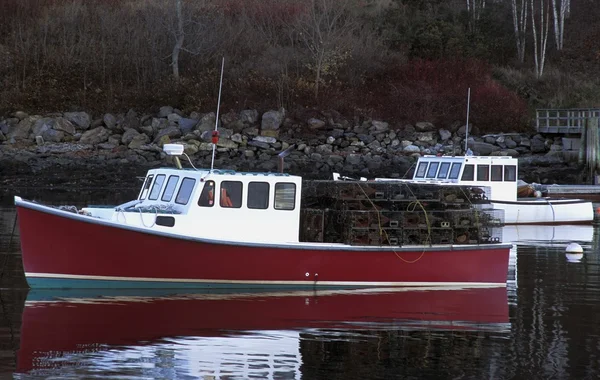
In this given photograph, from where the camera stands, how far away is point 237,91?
50.2m

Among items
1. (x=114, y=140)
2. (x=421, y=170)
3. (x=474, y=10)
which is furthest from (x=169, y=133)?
(x=474, y=10)

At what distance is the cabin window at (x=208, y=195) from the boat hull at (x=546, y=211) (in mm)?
15631

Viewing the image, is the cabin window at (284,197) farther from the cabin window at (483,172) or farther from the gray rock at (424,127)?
the gray rock at (424,127)

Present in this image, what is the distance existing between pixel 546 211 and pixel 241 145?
53.7ft

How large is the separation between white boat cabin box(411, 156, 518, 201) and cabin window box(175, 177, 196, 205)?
13164 mm

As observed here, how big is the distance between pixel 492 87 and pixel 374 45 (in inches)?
263

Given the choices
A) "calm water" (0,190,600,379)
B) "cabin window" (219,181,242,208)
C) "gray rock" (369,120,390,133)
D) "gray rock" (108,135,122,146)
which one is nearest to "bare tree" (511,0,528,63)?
"gray rock" (369,120,390,133)

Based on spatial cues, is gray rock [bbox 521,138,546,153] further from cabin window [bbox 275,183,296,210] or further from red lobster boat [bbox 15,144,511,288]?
cabin window [bbox 275,183,296,210]

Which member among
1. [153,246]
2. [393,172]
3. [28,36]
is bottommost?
[153,246]

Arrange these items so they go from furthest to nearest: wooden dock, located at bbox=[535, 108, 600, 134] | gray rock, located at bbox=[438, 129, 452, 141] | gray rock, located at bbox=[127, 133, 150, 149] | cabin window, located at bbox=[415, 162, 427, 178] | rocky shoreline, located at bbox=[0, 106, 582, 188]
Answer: gray rock, located at bbox=[438, 129, 452, 141] → wooden dock, located at bbox=[535, 108, 600, 134] → gray rock, located at bbox=[127, 133, 150, 149] → rocky shoreline, located at bbox=[0, 106, 582, 188] → cabin window, located at bbox=[415, 162, 427, 178]

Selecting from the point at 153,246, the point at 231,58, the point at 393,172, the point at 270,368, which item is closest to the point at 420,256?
the point at 153,246

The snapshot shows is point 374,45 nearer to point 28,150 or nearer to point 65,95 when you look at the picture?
point 65,95

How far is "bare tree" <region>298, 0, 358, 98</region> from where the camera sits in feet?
171

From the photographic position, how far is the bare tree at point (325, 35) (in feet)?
171
